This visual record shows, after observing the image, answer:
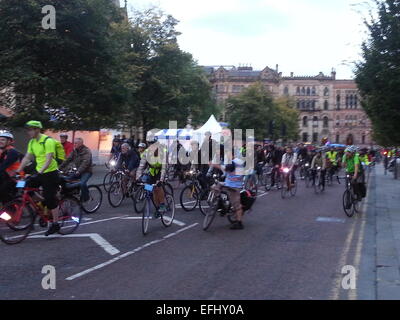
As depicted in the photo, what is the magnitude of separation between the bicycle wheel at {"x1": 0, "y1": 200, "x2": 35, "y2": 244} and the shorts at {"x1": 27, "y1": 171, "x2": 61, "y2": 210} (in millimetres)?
339

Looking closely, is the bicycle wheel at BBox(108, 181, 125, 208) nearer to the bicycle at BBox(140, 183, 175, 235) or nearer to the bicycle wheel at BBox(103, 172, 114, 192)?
the bicycle wheel at BBox(103, 172, 114, 192)

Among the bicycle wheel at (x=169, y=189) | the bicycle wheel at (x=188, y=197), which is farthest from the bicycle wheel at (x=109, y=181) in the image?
the bicycle wheel at (x=169, y=189)

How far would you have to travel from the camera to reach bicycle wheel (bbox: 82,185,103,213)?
12125mm

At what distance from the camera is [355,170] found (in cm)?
1248

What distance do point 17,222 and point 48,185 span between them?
869 millimetres

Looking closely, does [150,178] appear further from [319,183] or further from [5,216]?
[319,183]

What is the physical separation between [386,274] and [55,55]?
16.0 meters

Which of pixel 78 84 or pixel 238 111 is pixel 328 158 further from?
pixel 238 111

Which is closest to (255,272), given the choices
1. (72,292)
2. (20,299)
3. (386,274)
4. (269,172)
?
(386,274)

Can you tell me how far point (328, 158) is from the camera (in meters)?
20.3

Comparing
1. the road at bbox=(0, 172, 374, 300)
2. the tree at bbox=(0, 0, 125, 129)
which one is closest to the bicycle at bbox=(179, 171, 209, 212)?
the road at bbox=(0, 172, 374, 300)

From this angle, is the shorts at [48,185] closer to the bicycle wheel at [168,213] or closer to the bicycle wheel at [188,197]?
the bicycle wheel at [168,213]

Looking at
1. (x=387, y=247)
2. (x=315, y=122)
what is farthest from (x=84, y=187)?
(x=315, y=122)

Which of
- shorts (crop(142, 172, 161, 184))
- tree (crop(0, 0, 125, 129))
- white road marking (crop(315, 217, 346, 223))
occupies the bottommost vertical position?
white road marking (crop(315, 217, 346, 223))
